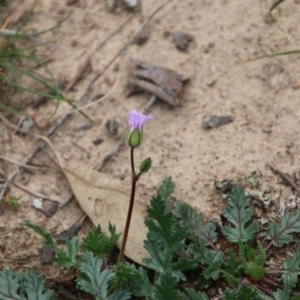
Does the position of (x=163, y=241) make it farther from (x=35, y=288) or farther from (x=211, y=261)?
(x=35, y=288)

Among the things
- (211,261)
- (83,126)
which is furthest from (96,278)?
(83,126)

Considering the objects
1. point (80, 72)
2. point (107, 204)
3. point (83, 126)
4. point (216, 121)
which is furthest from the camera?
point (80, 72)

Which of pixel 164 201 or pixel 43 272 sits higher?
pixel 164 201

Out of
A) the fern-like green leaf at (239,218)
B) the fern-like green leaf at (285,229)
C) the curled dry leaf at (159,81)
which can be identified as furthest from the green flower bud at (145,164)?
the curled dry leaf at (159,81)

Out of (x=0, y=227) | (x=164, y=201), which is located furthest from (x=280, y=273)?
(x=0, y=227)

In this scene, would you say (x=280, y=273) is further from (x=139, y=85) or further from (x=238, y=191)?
(x=139, y=85)

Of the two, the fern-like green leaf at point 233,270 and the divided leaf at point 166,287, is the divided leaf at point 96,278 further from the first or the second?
the fern-like green leaf at point 233,270

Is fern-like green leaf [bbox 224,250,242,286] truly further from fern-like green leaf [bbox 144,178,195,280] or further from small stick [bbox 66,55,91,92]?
small stick [bbox 66,55,91,92]
